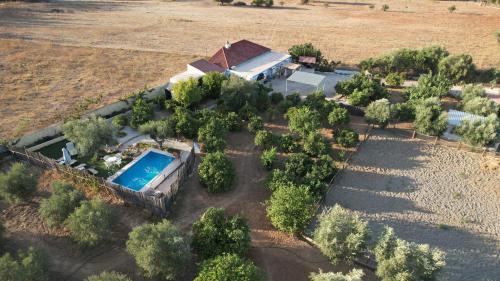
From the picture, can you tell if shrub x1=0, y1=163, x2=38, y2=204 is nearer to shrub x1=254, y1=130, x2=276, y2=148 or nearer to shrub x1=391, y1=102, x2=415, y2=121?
shrub x1=254, y1=130, x2=276, y2=148

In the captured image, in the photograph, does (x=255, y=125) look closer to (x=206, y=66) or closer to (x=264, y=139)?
(x=264, y=139)

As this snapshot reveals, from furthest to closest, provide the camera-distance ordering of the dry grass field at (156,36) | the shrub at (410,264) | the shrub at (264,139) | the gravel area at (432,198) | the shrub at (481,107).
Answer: the dry grass field at (156,36) < the shrub at (481,107) < the shrub at (264,139) < the gravel area at (432,198) < the shrub at (410,264)

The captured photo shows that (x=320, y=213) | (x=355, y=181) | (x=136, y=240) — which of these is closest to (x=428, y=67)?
(x=355, y=181)

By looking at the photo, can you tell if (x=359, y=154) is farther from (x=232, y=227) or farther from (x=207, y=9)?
(x=207, y=9)

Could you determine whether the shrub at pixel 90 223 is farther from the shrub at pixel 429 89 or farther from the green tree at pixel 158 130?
the shrub at pixel 429 89

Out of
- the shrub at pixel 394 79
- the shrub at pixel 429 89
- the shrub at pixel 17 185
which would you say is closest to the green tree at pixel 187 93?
the shrub at pixel 17 185

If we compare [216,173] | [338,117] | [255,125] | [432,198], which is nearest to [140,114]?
[255,125]
